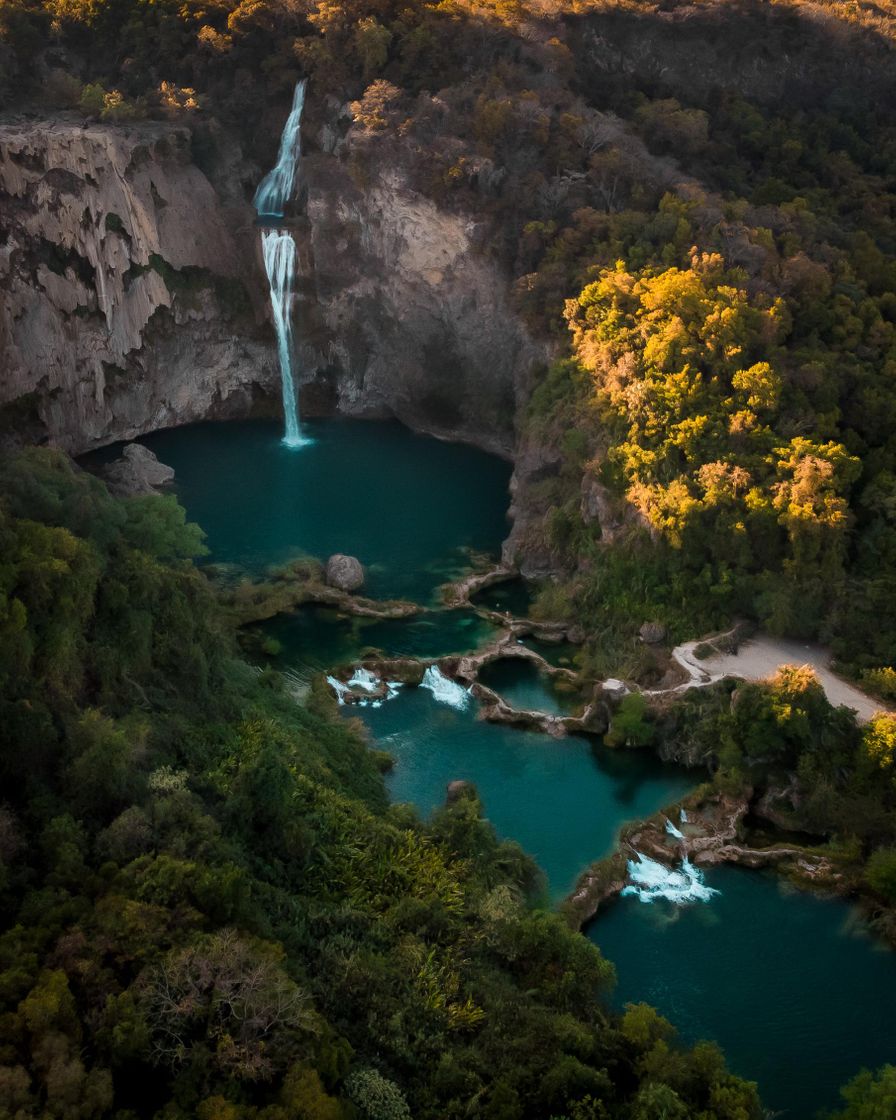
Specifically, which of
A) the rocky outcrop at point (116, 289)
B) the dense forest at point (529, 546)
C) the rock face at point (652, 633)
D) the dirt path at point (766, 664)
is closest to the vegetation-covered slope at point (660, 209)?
the dense forest at point (529, 546)

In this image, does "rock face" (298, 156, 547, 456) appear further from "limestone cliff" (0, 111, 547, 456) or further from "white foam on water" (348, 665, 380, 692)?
"white foam on water" (348, 665, 380, 692)

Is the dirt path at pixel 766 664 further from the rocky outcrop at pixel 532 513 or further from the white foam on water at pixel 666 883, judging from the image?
the rocky outcrop at pixel 532 513

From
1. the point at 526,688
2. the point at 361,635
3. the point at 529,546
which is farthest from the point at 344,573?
the point at 526,688

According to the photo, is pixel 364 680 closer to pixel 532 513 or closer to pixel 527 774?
pixel 527 774

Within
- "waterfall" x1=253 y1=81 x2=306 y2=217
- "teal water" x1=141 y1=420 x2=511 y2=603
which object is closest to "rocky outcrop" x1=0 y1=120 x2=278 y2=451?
"waterfall" x1=253 y1=81 x2=306 y2=217

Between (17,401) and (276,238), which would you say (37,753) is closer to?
(17,401)

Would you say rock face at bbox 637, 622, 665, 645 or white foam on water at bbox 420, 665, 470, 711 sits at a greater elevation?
rock face at bbox 637, 622, 665, 645

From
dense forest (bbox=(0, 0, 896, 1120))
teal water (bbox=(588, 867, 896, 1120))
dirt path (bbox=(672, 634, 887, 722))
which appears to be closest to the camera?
dense forest (bbox=(0, 0, 896, 1120))
